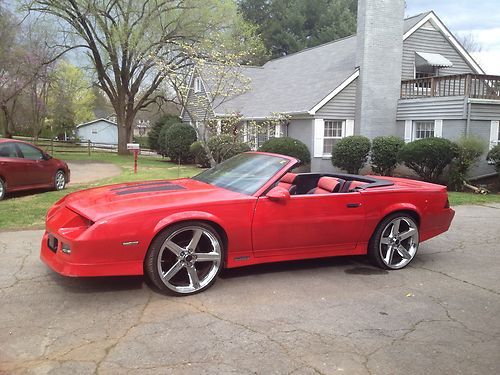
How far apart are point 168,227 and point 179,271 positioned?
547 mm

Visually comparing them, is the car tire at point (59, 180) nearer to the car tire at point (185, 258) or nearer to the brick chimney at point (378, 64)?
the car tire at point (185, 258)

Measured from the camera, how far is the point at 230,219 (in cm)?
480

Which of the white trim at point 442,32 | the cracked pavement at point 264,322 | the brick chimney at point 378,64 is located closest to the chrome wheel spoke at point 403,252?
the cracked pavement at point 264,322

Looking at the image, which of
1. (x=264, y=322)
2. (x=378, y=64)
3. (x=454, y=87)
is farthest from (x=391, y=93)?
A: (x=264, y=322)

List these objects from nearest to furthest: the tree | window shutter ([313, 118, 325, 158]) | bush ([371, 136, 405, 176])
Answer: bush ([371, 136, 405, 176]) < window shutter ([313, 118, 325, 158]) < the tree

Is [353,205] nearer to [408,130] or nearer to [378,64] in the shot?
[408,130]

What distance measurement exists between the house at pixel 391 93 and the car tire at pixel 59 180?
19.4 ft

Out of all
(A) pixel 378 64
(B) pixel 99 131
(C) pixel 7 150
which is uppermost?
(A) pixel 378 64

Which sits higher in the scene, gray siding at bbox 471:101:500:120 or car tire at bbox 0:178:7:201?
gray siding at bbox 471:101:500:120

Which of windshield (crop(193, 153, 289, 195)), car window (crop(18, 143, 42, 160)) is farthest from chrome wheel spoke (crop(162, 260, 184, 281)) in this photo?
car window (crop(18, 143, 42, 160))

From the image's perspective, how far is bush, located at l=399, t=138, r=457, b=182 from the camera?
1478 cm

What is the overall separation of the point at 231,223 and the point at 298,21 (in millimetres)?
42833

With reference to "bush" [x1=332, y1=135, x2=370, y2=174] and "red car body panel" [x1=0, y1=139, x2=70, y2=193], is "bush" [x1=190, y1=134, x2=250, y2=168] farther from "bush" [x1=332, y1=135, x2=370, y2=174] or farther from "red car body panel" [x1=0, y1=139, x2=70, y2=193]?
"red car body panel" [x1=0, y1=139, x2=70, y2=193]

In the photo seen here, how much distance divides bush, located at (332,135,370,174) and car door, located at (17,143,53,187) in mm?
9948
